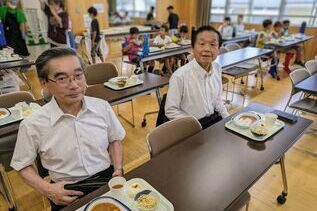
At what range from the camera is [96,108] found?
3.94 feet

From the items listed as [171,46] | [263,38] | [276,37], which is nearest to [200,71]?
[171,46]

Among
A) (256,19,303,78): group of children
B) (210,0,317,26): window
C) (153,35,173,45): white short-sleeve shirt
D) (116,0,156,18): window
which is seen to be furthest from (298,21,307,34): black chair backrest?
(116,0,156,18): window

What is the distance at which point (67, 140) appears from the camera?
3.59 ft

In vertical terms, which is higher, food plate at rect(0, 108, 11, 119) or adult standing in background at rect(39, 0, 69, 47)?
adult standing in background at rect(39, 0, 69, 47)

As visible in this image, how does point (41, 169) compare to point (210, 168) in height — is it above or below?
below

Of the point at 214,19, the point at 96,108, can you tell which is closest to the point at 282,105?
the point at 96,108

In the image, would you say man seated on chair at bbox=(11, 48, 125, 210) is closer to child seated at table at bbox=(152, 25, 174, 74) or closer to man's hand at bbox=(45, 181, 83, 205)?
man's hand at bbox=(45, 181, 83, 205)

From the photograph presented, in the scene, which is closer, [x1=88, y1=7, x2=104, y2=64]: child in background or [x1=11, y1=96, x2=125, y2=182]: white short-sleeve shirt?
[x1=11, y1=96, x2=125, y2=182]: white short-sleeve shirt

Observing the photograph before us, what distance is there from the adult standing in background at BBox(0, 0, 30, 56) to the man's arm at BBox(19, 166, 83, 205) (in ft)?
15.3

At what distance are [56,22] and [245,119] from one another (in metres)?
4.56

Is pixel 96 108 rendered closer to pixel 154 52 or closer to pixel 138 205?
pixel 138 205

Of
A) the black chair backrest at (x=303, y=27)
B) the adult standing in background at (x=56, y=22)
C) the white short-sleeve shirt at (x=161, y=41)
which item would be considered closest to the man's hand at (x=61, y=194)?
the white short-sleeve shirt at (x=161, y=41)

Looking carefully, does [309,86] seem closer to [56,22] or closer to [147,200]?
[147,200]

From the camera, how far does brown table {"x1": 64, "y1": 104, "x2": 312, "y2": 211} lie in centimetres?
92
